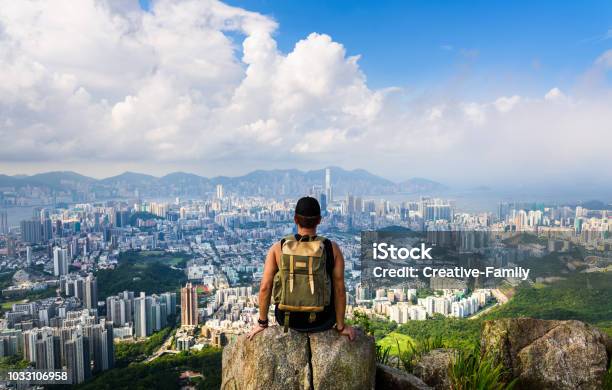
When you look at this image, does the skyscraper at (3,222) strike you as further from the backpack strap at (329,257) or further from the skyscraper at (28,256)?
the backpack strap at (329,257)

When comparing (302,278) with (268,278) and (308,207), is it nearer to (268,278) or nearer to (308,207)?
(268,278)

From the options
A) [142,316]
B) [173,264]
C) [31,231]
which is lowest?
[142,316]

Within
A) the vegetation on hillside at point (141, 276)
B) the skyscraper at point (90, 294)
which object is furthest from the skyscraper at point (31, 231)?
the skyscraper at point (90, 294)

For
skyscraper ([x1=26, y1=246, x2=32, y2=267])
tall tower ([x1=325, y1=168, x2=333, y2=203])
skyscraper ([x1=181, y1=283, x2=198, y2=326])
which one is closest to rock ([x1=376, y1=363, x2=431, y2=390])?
skyscraper ([x1=181, y1=283, x2=198, y2=326])

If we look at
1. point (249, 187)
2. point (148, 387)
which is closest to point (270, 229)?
point (249, 187)

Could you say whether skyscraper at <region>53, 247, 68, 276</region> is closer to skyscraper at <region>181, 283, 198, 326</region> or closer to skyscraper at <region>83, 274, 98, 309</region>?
skyscraper at <region>83, 274, 98, 309</region>

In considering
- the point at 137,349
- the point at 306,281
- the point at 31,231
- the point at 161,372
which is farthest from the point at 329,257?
the point at 31,231
